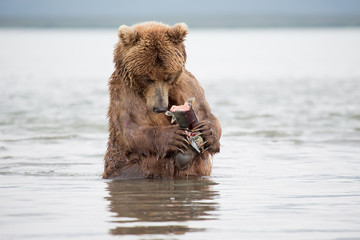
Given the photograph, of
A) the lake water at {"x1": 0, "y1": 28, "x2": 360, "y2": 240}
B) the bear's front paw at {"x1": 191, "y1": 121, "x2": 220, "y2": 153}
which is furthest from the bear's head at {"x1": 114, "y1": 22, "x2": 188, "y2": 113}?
the lake water at {"x1": 0, "y1": 28, "x2": 360, "y2": 240}

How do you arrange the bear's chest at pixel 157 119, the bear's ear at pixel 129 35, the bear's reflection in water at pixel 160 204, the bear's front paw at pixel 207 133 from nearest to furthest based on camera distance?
1. the bear's reflection in water at pixel 160 204
2. the bear's ear at pixel 129 35
3. the bear's front paw at pixel 207 133
4. the bear's chest at pixel 157 119

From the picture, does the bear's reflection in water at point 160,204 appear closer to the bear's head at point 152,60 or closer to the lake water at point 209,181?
the lake water at point 209,181

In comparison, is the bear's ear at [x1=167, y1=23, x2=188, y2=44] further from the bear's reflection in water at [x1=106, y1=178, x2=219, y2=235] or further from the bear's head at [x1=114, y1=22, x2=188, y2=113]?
the bear's reflection in water at [x1=106, y1=178, x2=219, y2=235]

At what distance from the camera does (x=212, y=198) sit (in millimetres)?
6641

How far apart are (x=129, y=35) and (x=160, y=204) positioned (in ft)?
5.19

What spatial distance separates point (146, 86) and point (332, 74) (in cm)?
2028

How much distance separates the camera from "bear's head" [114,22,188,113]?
686 cm

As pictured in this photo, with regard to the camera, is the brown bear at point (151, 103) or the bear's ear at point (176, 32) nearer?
the brown bear at point (151, 103)

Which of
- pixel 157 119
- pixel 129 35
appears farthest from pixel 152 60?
pixel 157 119

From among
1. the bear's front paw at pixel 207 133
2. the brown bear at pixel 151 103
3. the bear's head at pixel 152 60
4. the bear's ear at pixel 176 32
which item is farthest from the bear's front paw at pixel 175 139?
the bear's ear at pixel 176 32

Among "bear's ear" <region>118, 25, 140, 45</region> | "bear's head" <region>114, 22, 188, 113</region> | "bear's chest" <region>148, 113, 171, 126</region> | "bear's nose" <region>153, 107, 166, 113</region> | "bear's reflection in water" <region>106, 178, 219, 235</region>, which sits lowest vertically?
"bear's reflection in water" <region>106, 178, 219, 235</region>

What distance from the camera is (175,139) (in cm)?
698

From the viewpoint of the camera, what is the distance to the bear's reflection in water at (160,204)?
547 centimetres

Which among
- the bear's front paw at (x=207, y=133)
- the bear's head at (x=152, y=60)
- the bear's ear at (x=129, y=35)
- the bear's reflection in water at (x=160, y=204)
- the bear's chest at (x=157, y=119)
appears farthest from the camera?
the bear's chest at (x=157, y=119)
